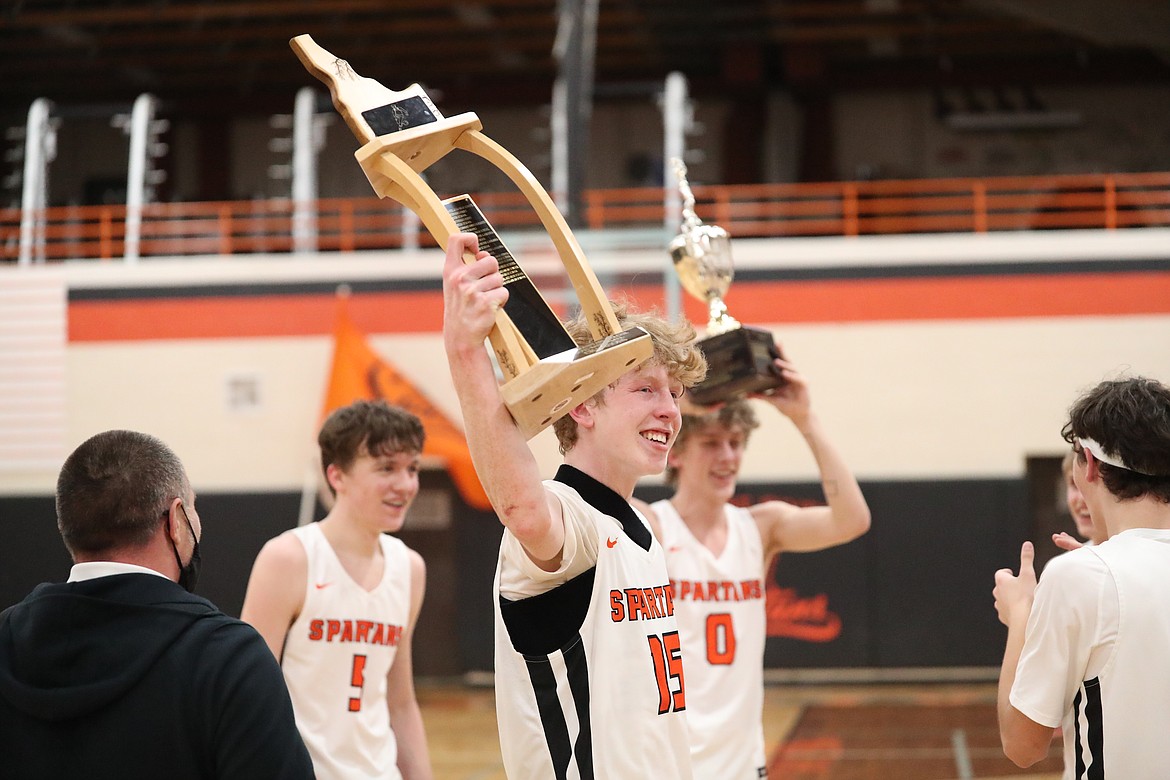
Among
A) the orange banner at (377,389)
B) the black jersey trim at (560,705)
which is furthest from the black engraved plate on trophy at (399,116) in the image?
the orange banner at (377,389)

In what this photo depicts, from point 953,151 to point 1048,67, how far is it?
1.70 m

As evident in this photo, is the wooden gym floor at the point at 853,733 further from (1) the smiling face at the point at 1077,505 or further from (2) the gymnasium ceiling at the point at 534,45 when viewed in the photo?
(2) the gymnasium ceiling at the point at 534,45

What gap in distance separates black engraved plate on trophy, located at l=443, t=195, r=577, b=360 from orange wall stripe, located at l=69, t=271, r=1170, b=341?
8232 mm

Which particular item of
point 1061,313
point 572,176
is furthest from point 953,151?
point 572,176

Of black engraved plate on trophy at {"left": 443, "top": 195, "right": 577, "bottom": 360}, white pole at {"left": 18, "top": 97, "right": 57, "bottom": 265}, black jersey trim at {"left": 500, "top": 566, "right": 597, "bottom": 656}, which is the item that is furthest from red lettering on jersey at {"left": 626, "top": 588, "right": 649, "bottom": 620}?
white pole at {"left": 18, "top": 97, "right": 57, "bottom": 265}

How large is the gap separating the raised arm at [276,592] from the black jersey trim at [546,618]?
1.38 meters

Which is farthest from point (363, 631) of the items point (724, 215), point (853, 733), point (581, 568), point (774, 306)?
point (724, 215)

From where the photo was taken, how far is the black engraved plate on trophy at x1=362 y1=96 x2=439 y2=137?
2.00 metres

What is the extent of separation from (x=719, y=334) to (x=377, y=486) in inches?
42.7

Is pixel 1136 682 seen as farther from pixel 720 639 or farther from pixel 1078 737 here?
pixel 720 639

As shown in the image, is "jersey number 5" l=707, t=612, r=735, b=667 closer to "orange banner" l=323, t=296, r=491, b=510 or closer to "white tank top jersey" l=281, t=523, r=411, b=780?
"white tank top jersey" l=281, t=523, r=411, b=780

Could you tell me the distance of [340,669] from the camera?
3.34 meters

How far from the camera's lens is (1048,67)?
16.1 metres

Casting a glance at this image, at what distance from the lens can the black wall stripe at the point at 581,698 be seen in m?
2.08
